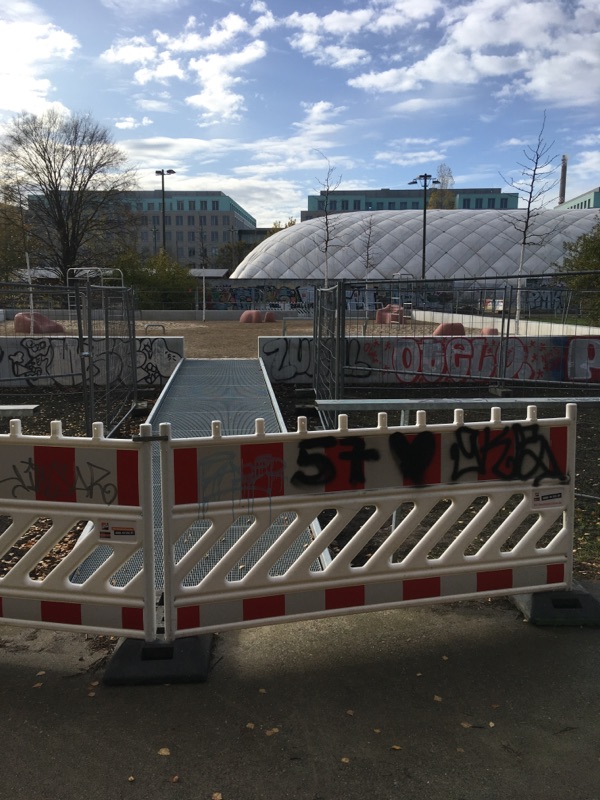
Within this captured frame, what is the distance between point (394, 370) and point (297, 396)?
2.25 meters

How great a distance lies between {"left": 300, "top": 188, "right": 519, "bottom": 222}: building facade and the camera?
133 metres

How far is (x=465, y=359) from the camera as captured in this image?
13125mm

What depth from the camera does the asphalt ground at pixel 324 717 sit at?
237cm

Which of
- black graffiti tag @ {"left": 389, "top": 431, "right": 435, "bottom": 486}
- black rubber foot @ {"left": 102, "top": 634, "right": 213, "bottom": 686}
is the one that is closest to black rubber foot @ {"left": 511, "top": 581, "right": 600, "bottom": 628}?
black graffiti tag @ {"left": 389, "top": 431, "right": 435, "bottom": 486}

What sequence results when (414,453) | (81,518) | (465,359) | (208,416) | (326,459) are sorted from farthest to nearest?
(465,359)
(208,416)
(414,453)
(326,459)
(81,518)

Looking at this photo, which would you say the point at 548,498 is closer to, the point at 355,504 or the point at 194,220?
the point at 355,504

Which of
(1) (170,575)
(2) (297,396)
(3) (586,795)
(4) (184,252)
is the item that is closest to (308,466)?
(1) (170,575)

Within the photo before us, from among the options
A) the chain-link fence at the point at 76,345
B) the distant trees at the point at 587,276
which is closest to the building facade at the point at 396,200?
the distant trees at the point at 587,276

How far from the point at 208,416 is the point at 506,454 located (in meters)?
5.32

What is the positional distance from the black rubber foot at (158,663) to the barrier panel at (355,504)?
3.7 inches

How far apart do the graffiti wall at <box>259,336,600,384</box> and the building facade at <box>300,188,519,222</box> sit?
118804 mm

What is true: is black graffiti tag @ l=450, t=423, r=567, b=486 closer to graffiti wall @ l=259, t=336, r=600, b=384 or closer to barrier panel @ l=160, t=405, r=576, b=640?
barrier panel @ l=160, t=405, r=576, b=640

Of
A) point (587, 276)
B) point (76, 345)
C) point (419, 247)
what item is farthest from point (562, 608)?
point (419, 247)

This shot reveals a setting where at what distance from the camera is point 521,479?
137 inches
